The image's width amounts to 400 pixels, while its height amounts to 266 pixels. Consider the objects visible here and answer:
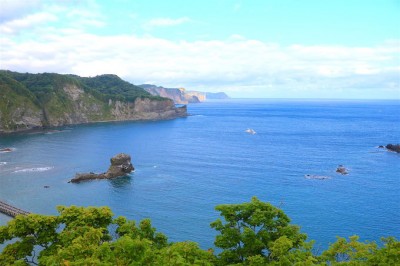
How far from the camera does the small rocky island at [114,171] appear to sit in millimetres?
99625

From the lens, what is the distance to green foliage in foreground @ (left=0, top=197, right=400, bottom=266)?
1001 inches

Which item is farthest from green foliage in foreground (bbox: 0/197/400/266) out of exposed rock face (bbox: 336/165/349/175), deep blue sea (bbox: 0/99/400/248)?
exposed rock face (bbox: 336/165/349/175)

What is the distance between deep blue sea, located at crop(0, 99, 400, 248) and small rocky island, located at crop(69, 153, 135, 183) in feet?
10.3

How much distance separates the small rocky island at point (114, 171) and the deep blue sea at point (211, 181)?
124 inches

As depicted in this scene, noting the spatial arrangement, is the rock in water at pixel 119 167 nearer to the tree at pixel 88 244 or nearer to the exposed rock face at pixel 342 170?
the exposed rock face at pixel 342 170

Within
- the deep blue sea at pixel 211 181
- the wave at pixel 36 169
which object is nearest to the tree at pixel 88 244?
the deep blue sea at pixel 211 181

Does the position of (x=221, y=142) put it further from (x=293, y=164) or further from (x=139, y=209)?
(x=139, y=209)

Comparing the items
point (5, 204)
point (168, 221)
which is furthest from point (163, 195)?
point (5, 204)

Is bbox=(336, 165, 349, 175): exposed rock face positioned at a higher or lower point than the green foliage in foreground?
lower

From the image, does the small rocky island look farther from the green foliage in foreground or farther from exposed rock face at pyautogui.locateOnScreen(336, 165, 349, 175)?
the green foliage in foreground

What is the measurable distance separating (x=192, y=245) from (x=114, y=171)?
3124 inches

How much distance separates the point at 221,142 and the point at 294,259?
137 meters

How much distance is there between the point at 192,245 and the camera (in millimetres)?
28391

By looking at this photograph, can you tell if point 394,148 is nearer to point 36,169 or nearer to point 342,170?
point 342,170
